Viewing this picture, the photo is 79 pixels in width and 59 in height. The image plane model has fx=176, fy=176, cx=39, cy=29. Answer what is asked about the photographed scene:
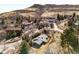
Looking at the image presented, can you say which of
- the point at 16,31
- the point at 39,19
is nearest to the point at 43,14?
the point at 39,19

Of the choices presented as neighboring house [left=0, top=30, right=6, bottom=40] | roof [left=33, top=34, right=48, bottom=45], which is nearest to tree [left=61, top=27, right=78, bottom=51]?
roof [left=33, top=34, right=48, bottom=45]

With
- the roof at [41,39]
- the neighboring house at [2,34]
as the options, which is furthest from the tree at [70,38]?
the neighboring house at [2,34]

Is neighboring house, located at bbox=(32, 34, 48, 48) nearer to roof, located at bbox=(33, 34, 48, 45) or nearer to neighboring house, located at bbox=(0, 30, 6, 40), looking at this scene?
roof, located at bbox=(33, 34, 48, 45)

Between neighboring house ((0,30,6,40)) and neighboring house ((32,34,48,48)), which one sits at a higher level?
neighboring house ((0,30,6,40))

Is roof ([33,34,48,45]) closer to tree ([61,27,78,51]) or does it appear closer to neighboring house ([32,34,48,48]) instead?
neighboring house ([32,34,48,48])

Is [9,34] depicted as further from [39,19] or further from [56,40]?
[56,40]

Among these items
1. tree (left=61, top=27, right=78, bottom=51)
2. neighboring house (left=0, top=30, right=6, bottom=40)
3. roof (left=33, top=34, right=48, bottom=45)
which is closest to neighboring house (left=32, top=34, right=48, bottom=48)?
roof (left=33, top=34, right=48, bottom=45)

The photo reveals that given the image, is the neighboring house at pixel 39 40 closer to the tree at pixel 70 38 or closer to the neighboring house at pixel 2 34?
the tree at pixel 70 38

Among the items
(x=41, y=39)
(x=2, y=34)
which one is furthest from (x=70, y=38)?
(x=2, y=34)
